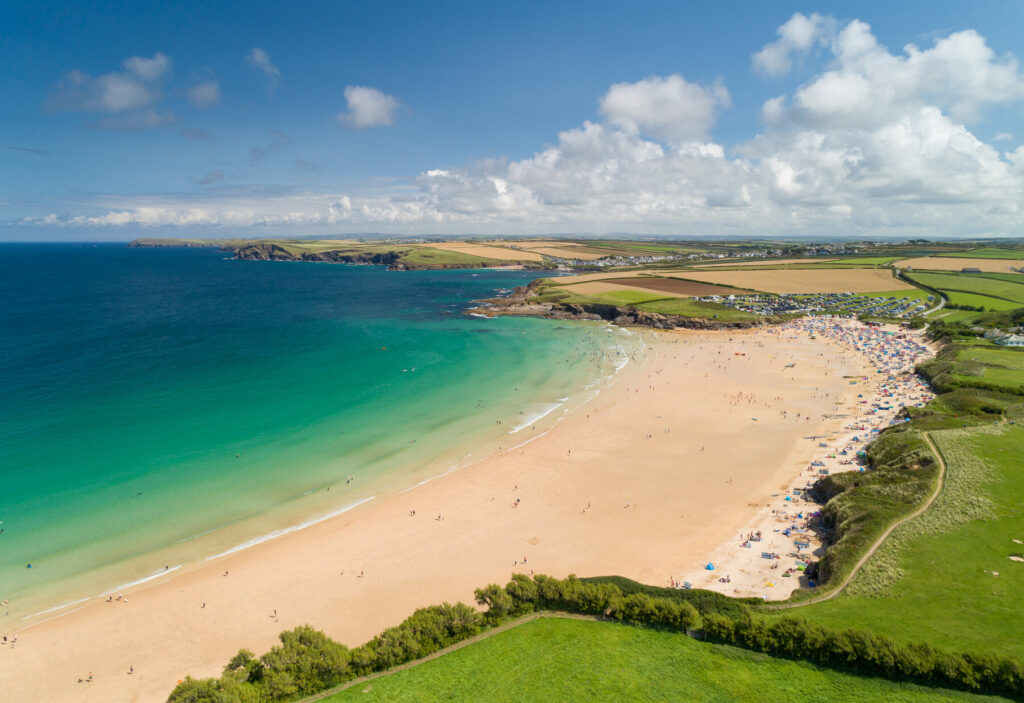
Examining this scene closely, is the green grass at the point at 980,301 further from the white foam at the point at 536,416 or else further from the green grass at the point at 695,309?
the white foam at the point at 536,416

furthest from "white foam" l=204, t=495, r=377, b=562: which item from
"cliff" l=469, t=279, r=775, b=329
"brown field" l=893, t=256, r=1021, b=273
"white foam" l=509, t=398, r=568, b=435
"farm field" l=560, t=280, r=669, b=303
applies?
"brown field" l=893, t=256, r=1021, b=273

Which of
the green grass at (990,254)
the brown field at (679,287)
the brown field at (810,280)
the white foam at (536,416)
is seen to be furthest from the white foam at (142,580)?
the green grass at (990,254)

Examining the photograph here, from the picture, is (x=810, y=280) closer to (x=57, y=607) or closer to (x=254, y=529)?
(x=254, y=529)

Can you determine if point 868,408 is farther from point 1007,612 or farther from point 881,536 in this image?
point 1007,612

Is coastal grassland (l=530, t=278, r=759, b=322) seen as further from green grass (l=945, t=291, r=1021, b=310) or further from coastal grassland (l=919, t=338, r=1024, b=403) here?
green grass (l=945, t=291, r=1021, b=310)

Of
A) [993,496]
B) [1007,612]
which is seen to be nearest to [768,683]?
[1007,612]
